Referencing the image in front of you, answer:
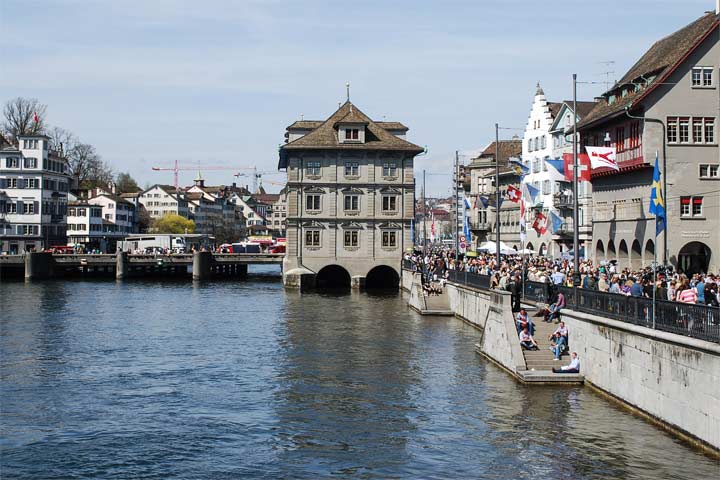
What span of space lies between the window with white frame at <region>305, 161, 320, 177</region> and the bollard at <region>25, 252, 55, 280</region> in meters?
34.7

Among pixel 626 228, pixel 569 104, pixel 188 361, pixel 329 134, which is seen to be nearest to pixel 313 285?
pixel 329 134

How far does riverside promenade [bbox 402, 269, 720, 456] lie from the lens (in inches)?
865

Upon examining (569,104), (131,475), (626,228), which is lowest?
(131,475)

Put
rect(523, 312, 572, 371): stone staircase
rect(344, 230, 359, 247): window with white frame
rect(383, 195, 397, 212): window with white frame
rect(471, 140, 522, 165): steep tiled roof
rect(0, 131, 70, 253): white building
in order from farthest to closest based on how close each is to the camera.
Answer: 1. rect(0, 131, 70, 253): white building
2. rect(471, 140, 522, 165): steep tiled roof
3. rect(383, 195, 397, 212): window with white frame
4. rect(344, 230, 359, 247): window with white frame
5. rect(523, 312, 572, 371): stone staircase

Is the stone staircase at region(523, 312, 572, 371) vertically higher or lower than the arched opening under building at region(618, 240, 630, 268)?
lower

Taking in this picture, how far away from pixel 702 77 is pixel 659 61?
3.93 metres

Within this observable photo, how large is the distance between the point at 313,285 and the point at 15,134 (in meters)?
66.0

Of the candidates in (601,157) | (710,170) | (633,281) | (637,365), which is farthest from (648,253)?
(637,365)

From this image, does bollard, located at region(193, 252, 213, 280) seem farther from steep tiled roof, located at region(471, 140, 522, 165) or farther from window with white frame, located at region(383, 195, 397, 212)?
steep tiled roof, located at region(471, 140, 522, 165)

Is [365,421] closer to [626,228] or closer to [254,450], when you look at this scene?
[254,450]

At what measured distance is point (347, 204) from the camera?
88.2 metres

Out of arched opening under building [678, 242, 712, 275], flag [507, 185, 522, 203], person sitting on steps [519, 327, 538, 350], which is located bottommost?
person sitting on steps [519, 327, 538, 350]

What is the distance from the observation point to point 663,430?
24.5 metres

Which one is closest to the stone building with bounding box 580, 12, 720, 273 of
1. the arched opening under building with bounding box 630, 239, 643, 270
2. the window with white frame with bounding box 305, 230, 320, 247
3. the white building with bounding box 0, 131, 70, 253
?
the arched opening under building with bounding box 630, 239, 643, 270
